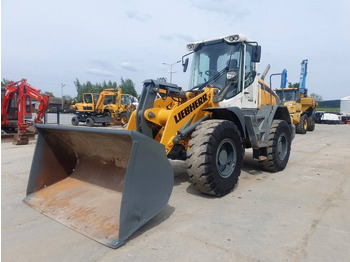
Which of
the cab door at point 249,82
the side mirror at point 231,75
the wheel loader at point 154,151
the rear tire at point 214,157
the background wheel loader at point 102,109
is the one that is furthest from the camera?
the background wheel loader at point 102,109

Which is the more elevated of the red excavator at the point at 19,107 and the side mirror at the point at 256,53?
the side mirror at the point at 256,53

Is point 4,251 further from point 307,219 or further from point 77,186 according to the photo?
point 307,219

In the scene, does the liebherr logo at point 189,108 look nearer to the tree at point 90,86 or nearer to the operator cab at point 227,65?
the operator cab at point 227,65

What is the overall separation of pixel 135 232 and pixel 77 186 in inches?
54.4

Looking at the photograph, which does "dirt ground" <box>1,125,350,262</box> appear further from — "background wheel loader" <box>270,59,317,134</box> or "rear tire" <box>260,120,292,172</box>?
"background wheel loader" <box>270,59,317,134</box>

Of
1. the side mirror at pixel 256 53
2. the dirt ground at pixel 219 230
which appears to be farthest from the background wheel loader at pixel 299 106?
the dirt ground at pixel 219 230

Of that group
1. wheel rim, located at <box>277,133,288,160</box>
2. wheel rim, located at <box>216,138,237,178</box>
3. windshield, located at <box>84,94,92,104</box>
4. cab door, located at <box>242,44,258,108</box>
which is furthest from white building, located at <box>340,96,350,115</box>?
wheel rim, located at <box>216,138,237,178</box>

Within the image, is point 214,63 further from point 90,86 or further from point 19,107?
point 90,86

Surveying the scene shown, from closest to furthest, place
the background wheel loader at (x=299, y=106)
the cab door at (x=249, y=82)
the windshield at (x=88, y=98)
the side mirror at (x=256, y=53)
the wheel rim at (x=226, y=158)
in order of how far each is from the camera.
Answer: the wheel rim at (x=226, y=158), the side mirror at (x=256, y=53), the cab door at (x=249, y=82), the background wheel loader at (x=299, y=106), the windshield at (x=88, y=98)

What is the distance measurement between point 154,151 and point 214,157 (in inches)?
47.0

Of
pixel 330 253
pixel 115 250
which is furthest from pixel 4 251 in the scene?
pixel 330 253

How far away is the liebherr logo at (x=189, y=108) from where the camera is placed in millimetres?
4109

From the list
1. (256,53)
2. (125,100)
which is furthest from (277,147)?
(125,100)

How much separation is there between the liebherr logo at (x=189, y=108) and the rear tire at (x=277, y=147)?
6.45 ft
